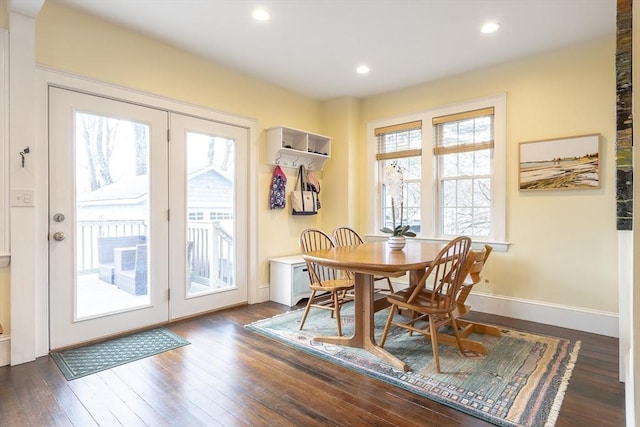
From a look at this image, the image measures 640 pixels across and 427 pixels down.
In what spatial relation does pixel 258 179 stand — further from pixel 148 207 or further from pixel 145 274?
pixel 145 274

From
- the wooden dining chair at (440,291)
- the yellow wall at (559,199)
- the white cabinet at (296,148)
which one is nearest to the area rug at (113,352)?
the wooden dining chair at (440,291)

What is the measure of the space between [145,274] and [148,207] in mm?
623

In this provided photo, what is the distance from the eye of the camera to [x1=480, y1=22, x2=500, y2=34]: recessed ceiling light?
9.18 ft

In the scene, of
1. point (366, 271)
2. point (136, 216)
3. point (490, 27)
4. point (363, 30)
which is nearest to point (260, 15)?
point (363, 30)

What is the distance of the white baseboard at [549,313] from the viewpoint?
2.96 meters

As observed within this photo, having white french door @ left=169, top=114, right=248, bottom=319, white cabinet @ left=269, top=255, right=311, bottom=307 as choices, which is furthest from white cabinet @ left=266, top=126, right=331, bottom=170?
white cabinet @ left=269, top=255, right=311, bottom=307

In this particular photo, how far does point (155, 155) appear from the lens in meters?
3.14

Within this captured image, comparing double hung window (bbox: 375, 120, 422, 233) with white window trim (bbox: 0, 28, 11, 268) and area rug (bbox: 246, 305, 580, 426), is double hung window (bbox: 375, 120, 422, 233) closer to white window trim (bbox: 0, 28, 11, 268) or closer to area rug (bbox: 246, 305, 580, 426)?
area rug (bbox: 246, 305, 580, 426)

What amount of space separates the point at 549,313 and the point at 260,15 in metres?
3.76

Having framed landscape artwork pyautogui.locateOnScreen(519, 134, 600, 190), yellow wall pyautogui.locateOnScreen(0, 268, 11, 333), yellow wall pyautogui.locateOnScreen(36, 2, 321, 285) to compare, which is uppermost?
yellow wall pyautogui.locateOnScreen(36, 2, 321, 285)

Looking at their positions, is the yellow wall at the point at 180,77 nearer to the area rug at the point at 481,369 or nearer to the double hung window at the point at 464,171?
the area rug at the point at 481,369

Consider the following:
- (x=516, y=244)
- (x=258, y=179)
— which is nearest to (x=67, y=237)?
(x=258, y=179)

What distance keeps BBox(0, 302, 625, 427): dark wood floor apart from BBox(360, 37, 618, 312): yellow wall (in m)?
0.71

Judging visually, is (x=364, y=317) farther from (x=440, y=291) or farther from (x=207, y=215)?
(x=207, y=215)
